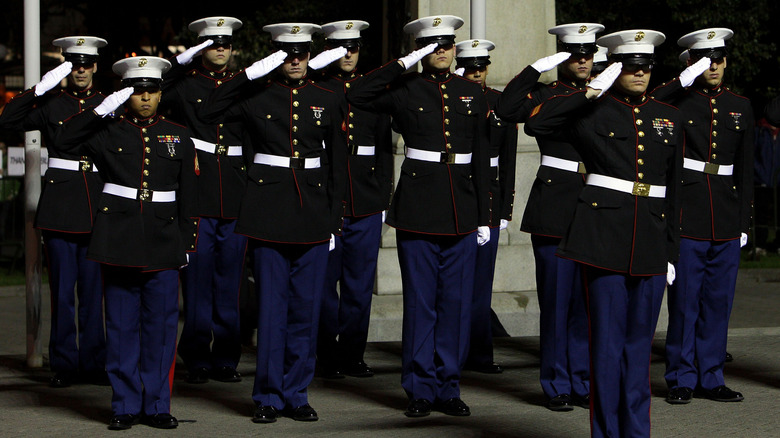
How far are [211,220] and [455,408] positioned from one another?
2.30 metres

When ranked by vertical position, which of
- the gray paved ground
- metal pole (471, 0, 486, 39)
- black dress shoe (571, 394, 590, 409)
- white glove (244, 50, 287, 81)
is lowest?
the gray paved ground

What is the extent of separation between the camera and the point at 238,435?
8.23 meters

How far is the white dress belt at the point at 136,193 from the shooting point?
8.48 meters

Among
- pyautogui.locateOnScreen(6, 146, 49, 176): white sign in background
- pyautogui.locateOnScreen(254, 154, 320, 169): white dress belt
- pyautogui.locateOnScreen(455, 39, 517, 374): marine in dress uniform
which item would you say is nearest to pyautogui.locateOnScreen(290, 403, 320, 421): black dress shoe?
pyautogui.locateOnScreen(254, 154, 320, 169): white dress belt

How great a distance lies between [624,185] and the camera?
7.43 metres

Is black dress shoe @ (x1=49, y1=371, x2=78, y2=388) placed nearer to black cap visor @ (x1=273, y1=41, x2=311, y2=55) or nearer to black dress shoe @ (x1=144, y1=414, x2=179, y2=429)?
black dress shoe @ (x1=144, y1=414, x2=179, y2=429)

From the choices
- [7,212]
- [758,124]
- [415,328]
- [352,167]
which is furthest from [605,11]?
[415,328]

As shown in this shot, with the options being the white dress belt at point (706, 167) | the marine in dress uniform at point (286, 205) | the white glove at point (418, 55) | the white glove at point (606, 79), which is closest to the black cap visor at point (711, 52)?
the white dress belt at point (706, 167)

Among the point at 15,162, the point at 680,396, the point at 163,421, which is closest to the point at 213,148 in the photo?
the point at 163,421

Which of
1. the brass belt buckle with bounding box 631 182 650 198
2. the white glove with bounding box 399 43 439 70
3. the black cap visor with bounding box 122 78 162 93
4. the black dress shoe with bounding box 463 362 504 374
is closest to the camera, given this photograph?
the brass belt buckle with bounding box 631 182 650 198

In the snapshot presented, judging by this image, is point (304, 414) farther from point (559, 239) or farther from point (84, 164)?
point (84, 164)

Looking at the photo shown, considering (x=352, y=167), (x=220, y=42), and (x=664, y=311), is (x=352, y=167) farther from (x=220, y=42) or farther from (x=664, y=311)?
(x=664, y=311)

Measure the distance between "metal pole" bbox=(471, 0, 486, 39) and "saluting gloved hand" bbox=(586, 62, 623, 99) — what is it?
3.45 metres

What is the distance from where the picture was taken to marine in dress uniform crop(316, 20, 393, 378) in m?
10.1
